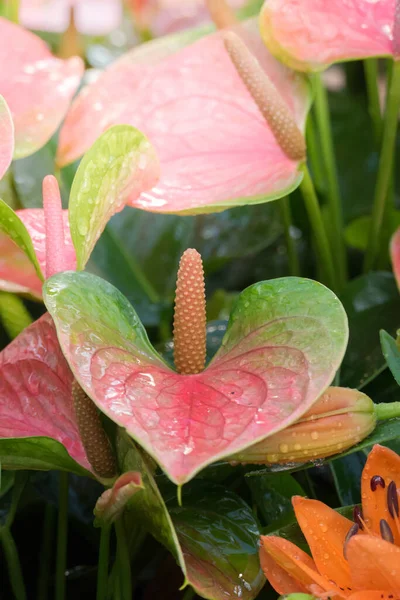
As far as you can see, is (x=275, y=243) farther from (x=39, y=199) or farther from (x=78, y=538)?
(x=78, y=538)

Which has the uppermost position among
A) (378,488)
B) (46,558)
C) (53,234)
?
(53,234)

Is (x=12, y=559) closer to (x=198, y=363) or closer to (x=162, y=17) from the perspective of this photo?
(x=198, y=363)

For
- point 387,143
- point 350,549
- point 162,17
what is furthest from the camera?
point 162,17

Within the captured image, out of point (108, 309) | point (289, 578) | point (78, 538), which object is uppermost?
point (108, 309)

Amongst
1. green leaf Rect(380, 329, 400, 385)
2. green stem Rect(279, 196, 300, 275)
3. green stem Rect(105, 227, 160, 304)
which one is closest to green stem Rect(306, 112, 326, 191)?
green stem Rect(279, 196, 300, 275)

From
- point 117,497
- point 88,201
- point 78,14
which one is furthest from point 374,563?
point 78,14

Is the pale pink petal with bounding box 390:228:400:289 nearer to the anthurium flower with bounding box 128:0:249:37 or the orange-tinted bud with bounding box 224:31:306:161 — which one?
the orange-tinted bud with bounding box 224:31:306:161

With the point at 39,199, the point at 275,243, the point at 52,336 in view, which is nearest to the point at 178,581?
the point at 52,336
